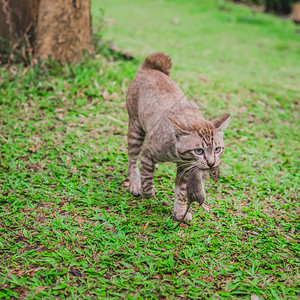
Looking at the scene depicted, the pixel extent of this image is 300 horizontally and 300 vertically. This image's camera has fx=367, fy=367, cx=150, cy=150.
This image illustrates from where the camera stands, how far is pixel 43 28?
563cm

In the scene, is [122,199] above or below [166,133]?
below

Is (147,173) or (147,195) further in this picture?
(147,195)

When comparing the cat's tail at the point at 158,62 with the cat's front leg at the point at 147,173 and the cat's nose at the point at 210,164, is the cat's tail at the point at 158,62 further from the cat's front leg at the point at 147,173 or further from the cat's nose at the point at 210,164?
the cat's nose at the point at 210,164

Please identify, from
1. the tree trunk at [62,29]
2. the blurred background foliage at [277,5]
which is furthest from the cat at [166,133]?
the blurred background foliage at [277,5]

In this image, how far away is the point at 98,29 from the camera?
6754 mm

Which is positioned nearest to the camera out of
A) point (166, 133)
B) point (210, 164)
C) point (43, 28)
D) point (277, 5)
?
point (210, 164)

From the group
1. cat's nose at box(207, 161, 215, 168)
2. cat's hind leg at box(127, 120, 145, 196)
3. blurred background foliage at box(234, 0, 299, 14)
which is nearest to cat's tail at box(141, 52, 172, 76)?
cat's hind leg at box(127, 120, 145, 196)

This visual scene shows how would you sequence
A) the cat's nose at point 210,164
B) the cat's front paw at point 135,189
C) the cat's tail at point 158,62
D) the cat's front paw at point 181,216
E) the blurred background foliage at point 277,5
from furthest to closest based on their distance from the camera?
1. the blurred background foliage at point 277,5
2. the cat's tail at point 158,62
3. the cat's front paw at point 135,189
4. the cat's front paw at point 181,216
5. the cat's nose at point 210,164

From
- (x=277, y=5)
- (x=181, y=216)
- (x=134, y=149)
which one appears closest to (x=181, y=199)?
(x=181, y=216)

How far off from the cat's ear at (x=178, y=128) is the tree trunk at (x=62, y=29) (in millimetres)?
3224

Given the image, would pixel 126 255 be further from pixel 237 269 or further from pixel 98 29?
pixel 98 29

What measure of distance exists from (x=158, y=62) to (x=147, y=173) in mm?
1356

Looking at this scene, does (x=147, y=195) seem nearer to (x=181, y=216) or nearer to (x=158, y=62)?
(x=181, y=216)

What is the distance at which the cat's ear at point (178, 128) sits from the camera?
3.20m
